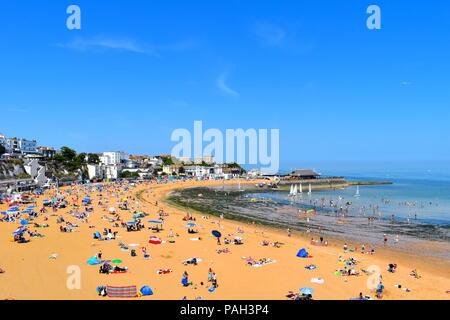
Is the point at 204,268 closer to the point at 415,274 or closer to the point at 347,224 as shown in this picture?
the point at 415,274

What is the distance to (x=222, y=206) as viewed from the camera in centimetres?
4506

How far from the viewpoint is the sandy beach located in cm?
1387

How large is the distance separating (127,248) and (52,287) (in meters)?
6.87

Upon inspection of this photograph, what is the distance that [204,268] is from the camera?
670 inches

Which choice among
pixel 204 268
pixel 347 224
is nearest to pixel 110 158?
A: pixel 347 224

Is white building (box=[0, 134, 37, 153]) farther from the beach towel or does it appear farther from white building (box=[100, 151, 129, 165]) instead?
the beach towel

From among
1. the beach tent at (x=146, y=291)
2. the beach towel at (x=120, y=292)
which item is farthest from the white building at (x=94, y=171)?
the beach tent at (x=146, y=291)

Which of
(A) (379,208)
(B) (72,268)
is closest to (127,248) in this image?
(B) (72,268)

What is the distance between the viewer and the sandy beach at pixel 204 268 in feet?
45.5

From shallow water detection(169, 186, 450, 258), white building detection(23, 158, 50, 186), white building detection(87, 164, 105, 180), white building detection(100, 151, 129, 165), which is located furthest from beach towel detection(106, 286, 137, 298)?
white building detection(100, 151, 129, 165)

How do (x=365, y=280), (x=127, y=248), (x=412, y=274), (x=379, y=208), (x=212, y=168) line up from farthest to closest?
1. (x=212, y=168)
2. (x=379, y=208)
3. (x=127, y=248)
4. (x=412, y=274)
5. (x=365, y=280)

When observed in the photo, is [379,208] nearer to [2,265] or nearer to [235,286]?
[235,286]
